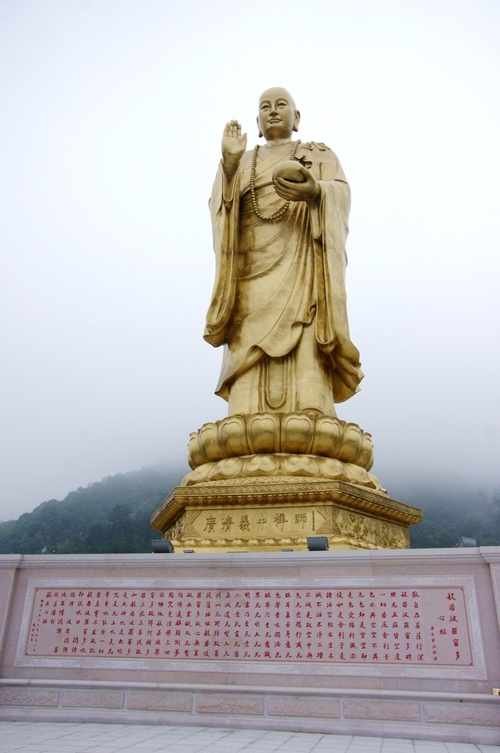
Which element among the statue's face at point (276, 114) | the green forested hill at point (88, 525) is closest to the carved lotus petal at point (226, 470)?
the statue's face at point (276, 114)

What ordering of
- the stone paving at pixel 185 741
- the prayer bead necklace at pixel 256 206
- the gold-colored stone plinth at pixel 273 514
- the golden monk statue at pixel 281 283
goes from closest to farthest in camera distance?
the stone paving at pixel 185 741
the gold-colored stone plinth at pixel 273 514
the golden monk statue at pixel 281 283
the prayer bead necklace at pixel 256 206

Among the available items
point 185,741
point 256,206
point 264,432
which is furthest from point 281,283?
point 185,741

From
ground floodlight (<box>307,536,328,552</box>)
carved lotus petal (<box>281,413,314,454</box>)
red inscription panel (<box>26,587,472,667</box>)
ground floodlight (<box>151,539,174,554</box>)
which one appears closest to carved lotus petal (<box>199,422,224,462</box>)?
carved lotus petal (<box>281,413,314,454</box>)

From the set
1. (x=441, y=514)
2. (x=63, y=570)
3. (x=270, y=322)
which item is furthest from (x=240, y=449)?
(x=441, y=514)

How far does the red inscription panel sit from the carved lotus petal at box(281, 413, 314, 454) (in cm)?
167

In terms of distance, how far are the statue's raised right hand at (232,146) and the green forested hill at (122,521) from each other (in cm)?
A: 567

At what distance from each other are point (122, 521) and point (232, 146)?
10406 millimetres

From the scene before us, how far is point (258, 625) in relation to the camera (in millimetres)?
3031

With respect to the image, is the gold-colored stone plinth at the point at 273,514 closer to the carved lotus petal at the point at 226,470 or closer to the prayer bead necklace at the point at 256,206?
the carved lotus petal at the point at 226,470

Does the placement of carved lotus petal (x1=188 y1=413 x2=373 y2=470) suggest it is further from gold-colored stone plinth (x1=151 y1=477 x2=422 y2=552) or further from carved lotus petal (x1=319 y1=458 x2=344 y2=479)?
gold-colored stone plinth (x1=151 y1=477 x2=422 y2=552)

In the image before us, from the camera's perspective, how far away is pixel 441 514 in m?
18.6

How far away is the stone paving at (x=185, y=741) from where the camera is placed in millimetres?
2283

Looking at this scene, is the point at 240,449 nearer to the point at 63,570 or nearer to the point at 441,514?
the point at 63,570

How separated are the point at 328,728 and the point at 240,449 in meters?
2.33
